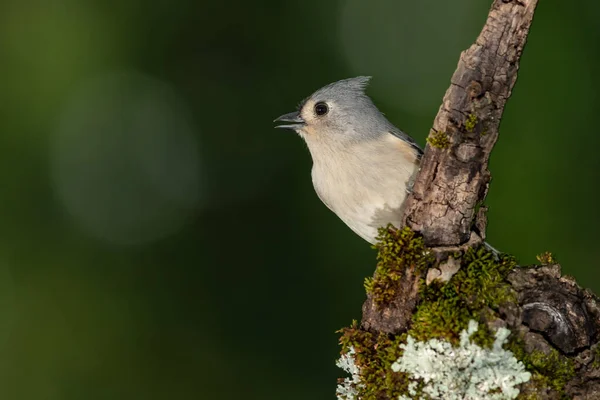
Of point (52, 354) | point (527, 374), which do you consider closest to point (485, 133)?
point (527, 374)

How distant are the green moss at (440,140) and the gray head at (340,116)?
1.59 m

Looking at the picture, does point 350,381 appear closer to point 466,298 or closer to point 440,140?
point 466,298

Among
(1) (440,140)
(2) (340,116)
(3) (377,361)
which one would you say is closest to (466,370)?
(3) (377,361)

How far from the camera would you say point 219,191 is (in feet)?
26.8

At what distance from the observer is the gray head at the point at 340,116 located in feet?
15.1

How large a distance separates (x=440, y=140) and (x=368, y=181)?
4.37 ft

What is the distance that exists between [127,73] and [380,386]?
654 centimetres

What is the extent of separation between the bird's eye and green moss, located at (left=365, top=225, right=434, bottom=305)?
1898mm

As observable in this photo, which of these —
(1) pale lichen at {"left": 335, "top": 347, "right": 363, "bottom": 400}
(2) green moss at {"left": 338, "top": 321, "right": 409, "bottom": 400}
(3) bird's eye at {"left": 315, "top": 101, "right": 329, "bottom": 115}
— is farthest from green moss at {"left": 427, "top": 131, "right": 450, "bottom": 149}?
(3) bird's eye at {"left": 315, "top": 101, "right": 329, "bottom": 115}

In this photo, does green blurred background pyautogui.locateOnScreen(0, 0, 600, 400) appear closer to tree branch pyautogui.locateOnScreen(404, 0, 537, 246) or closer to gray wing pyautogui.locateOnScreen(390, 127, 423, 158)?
gray wing pyautogui.locateOnScreen(390, 127, 423, 158)

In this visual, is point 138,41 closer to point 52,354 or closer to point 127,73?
point 127,73

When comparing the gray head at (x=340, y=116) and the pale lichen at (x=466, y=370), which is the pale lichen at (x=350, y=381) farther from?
the gray head at (x=340, y=116)

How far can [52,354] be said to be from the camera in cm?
741

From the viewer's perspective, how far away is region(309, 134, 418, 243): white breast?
4.20 metres
